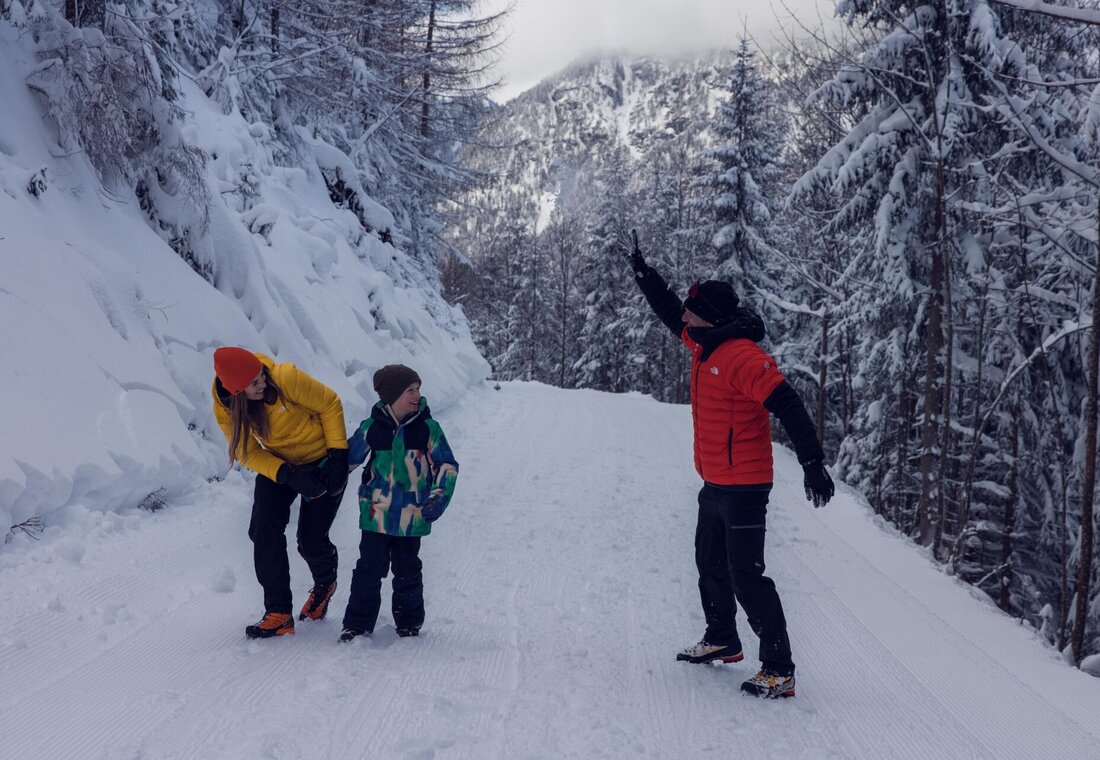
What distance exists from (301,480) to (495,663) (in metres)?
1.43

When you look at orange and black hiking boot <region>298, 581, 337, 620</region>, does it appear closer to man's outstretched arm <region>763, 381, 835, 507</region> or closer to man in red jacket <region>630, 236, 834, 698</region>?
man in red jacket <region>630, 236, 834, 698</region>

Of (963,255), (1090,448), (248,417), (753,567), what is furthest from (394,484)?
(963,255)

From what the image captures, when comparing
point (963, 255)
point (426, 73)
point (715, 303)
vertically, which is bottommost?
point (715, 303)

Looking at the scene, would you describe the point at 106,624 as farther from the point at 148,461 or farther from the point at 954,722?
the point at 954,722

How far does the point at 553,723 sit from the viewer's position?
3.10 m

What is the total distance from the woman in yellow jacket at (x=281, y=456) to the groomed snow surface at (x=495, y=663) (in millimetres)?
383

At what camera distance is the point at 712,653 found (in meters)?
3.81

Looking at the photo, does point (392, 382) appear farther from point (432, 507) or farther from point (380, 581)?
point (380, 581)

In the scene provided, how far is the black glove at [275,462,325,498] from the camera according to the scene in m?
3.68

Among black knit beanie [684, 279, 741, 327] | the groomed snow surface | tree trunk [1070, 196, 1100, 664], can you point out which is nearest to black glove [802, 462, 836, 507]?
black knit beanie [684, 279, 741, 327]

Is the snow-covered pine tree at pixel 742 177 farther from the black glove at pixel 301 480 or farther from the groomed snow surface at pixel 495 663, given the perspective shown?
the black glove at pixel 301 480

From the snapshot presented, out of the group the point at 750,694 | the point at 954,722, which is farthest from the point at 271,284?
the point at 954,722

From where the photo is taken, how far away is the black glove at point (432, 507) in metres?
3.80

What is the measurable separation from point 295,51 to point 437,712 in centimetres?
1503
